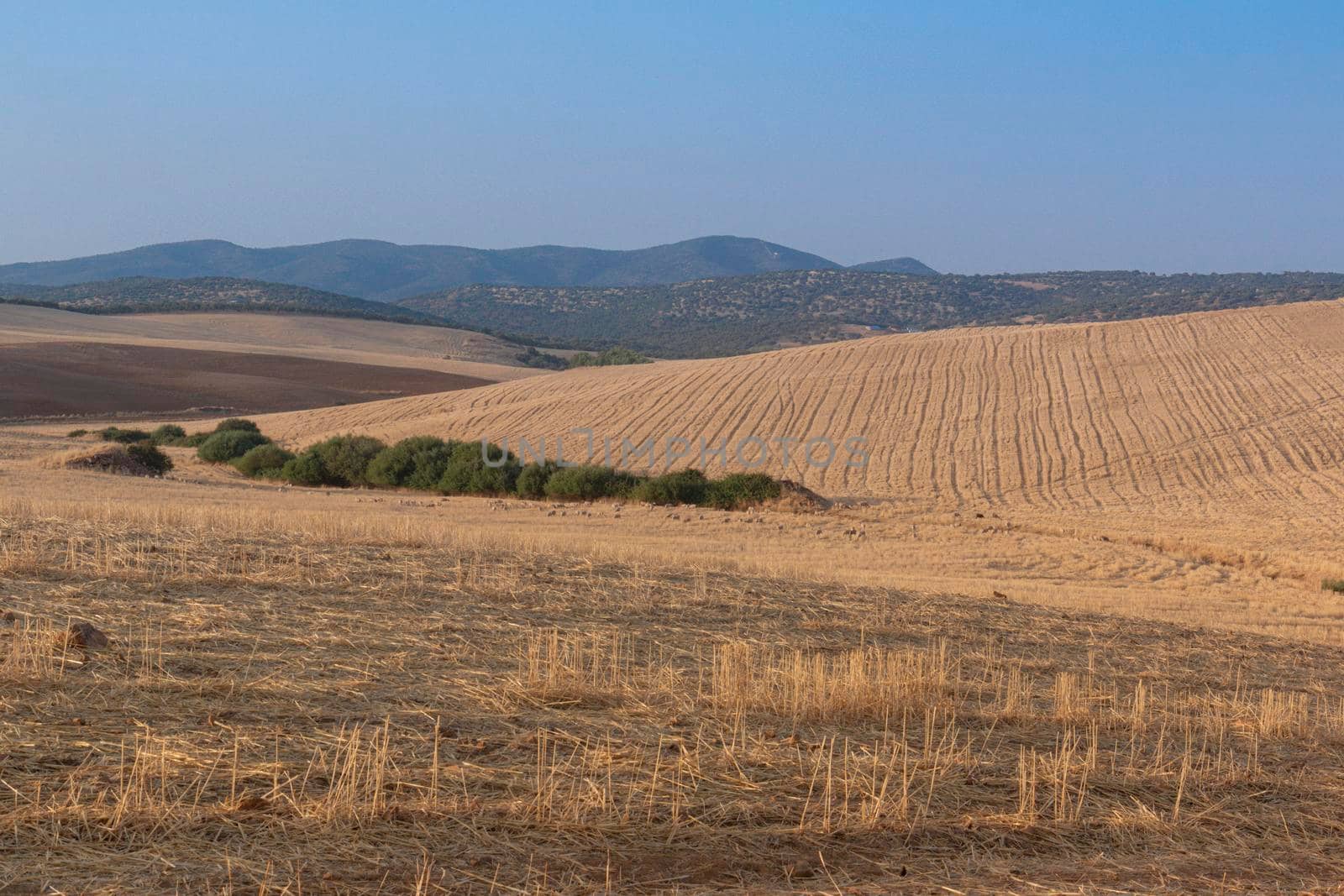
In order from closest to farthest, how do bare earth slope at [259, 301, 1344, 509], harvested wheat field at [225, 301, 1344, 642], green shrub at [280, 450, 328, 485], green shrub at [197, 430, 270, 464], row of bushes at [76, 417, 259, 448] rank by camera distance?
harvested wheat field at [225, 301, 1344, 642] → green shrub at [280, 450, 328, 485] → bare earth slope at [259, 301, 1344, 509] → green shrub at [197, 430, 270, 464] → row of bushes at [76, 417, 259, 448]

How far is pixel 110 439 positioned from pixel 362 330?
94.0 m

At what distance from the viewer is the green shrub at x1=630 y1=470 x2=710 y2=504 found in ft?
121

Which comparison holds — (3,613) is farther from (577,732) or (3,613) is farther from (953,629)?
(953,629)

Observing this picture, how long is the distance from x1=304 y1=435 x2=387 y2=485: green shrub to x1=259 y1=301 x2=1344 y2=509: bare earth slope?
400 inches

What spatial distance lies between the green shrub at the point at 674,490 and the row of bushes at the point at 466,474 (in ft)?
0.08

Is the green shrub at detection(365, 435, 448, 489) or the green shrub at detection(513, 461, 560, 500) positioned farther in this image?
the green shrub at detection(365, 435, 448, 489)

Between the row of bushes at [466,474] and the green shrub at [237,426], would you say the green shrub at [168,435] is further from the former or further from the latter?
the row of bushes at [466,474]

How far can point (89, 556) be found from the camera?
38.9ft

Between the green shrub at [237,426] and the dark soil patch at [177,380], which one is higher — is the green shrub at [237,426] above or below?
below

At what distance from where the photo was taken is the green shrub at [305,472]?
143 feet

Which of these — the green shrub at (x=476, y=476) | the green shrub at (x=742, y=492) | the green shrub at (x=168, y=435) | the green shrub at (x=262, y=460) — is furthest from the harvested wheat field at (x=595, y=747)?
the green shrub at (x=168, y=435)

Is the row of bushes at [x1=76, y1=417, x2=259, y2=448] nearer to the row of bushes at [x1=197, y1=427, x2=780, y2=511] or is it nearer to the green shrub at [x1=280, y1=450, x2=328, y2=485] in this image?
the row of bushes at [x1=197, y1=427, x2=780, y2=511]

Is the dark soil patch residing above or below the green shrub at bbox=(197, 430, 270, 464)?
above

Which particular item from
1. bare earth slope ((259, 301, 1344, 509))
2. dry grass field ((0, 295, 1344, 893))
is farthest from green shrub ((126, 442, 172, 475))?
dry grass field ((0, 295, 1344, 893))
